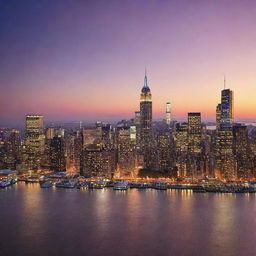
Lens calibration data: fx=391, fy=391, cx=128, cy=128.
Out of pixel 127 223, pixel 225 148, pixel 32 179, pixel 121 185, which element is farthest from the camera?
pixel 225 148

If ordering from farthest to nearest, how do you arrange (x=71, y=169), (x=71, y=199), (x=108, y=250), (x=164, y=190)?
(x=71, y=169)
(x=164, y=190)
(x=71, y=199)
(x=108, y=250)

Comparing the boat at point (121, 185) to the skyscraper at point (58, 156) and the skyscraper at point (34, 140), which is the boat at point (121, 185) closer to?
the skyscraper at point (58, 156)

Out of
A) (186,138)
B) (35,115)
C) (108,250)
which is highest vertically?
(35,115)

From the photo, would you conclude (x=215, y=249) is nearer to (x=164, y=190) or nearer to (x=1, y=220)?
(x=1, y=220)

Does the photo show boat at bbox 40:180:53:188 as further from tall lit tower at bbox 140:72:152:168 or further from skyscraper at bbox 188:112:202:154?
tall lit tower at bbox 140:72:152:168

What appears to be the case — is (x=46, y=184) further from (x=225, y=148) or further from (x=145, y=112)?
(x=145, y=112)

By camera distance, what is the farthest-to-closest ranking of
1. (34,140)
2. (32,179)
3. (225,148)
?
(34,140) < (225,148) < (32,179)

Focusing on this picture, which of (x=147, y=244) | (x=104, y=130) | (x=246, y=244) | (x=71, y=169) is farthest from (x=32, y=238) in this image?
(x=104, y=130)

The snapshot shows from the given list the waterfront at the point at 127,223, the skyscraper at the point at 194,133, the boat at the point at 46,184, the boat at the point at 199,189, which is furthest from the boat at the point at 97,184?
the skyscraper at the point at 194,133

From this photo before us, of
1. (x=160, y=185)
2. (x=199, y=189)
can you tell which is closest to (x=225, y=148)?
(x=199, y=189)

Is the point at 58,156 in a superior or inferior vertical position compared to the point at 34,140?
inferior
